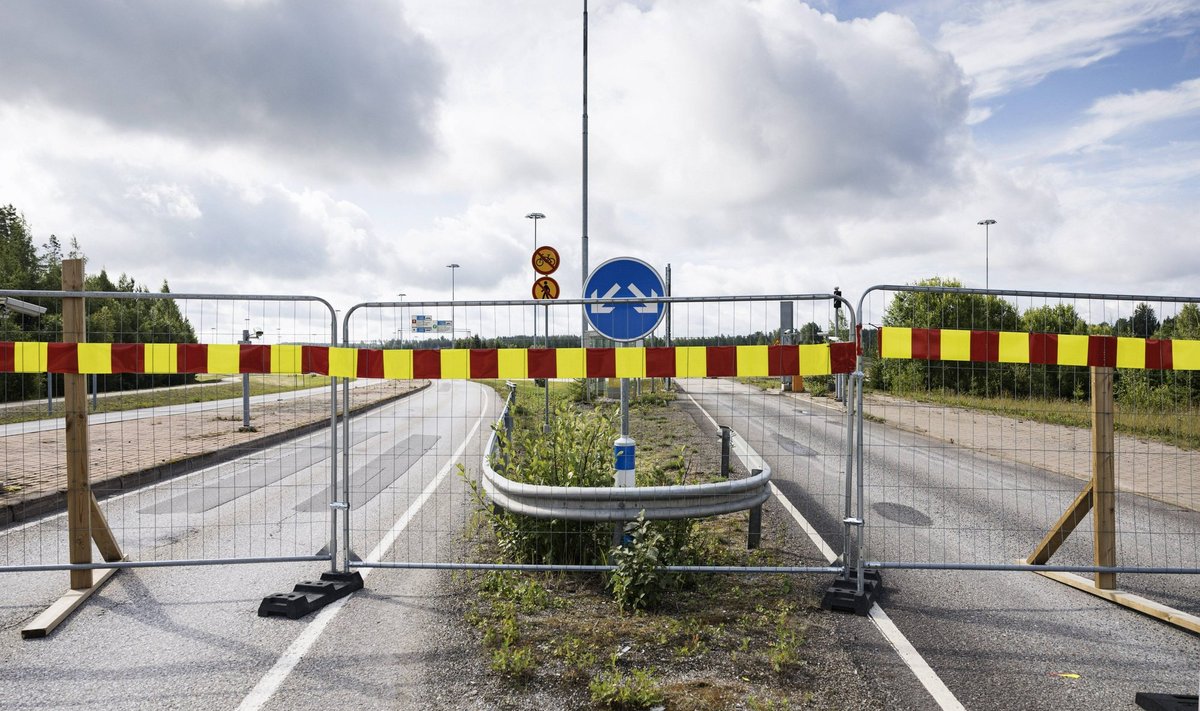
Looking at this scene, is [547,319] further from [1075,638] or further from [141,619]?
[1075,638]

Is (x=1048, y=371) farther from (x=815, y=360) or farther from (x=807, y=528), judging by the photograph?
(x=815, y=360)

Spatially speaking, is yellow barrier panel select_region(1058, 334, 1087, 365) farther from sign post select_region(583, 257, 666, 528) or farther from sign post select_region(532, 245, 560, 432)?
sign post select_region(532, 245, 560, 432)

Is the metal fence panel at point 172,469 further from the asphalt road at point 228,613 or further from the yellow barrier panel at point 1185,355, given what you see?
the yellow barrier panel at point 1185,355

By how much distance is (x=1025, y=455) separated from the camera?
1323 centimetres

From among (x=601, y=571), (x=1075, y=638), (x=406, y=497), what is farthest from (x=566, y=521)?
(x=406, y=497)

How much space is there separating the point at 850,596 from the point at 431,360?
11.9 ft

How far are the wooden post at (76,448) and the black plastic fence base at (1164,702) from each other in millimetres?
7111

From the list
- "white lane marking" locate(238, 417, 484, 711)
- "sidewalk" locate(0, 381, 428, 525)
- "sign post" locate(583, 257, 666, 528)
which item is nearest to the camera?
"white lane marking" locate(238, 417, 484, 711)

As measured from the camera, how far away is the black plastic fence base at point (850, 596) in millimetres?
5031

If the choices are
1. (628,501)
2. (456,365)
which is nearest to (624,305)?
(456,365)

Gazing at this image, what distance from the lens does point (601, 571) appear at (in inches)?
227

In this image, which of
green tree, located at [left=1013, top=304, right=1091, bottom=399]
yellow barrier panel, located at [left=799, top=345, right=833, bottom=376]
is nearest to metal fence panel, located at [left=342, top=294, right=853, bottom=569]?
yellow barrier panel, located at [left=799, top=345, right=833, bottom=376]

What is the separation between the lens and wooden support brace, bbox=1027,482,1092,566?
5.84 metres

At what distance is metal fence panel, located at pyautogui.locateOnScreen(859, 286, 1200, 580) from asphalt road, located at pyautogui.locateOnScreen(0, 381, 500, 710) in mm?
3719
